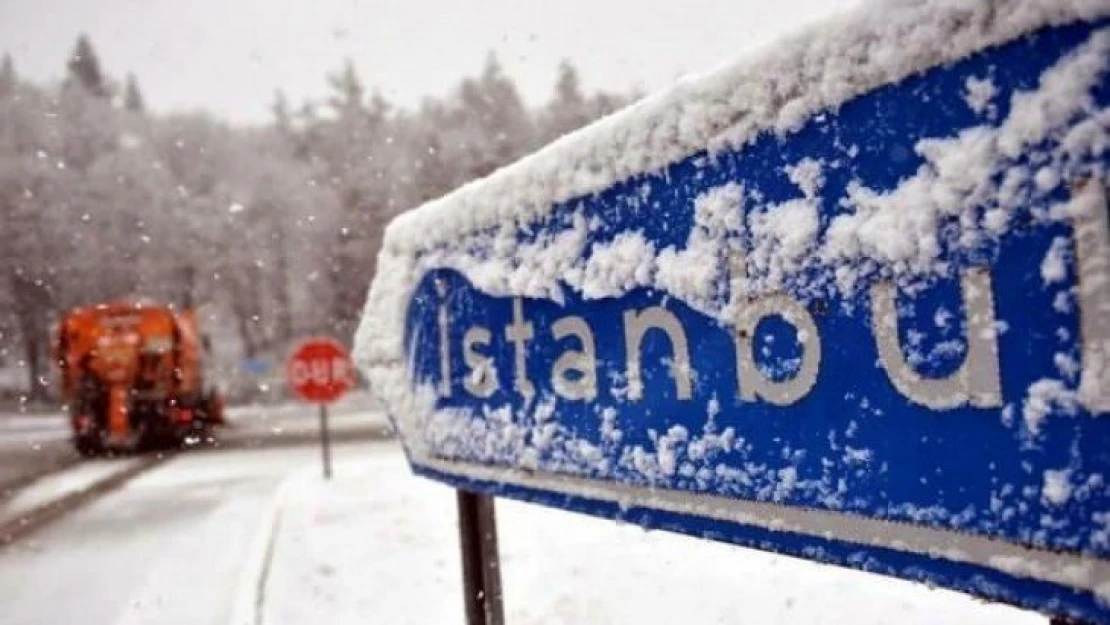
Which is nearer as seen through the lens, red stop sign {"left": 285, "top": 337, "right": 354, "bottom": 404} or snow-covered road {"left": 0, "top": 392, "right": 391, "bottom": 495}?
red stop sign {"left": 285, "top": 337, "right": 354, "bottom": 404}

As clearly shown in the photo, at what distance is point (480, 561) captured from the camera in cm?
200

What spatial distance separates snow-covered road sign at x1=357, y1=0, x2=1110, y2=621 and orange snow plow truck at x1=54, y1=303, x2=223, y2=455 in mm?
18627

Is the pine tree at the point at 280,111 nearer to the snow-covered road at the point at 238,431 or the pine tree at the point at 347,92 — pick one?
the pine tree at the point at 347,92

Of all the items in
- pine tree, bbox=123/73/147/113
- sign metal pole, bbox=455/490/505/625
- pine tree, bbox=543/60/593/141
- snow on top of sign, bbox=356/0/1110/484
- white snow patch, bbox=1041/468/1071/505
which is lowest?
sign metal pole, bbox=455/490/505/625

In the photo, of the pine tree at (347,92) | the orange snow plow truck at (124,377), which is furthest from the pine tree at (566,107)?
the orange snow plow truck at (124,377)

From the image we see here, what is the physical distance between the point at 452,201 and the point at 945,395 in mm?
1225

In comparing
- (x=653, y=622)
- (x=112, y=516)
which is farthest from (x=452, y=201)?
(x=112, y=516)

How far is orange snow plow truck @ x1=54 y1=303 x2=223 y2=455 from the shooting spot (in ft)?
58.5

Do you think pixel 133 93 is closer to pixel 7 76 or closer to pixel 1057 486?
pixel 7 76

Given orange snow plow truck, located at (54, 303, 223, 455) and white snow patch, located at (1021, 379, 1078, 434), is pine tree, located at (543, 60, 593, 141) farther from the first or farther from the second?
white snow patch, located at (1021, 379, 1078, 434)

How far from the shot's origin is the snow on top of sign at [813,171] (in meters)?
0.74

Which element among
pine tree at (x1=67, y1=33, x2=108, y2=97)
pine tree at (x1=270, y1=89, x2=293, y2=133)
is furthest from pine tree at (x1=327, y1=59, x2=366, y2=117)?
pine tree at (x1=67, y1=33, x2=108, y2=97)

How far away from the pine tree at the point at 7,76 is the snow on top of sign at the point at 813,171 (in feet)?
188

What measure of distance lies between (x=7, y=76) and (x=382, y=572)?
56904mm
